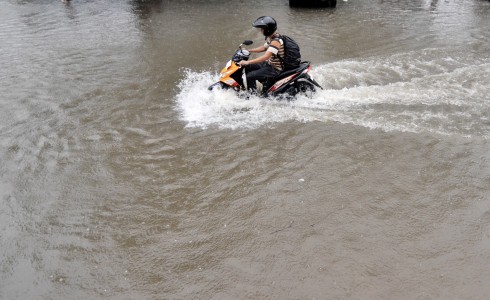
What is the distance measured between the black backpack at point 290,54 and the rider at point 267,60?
3.1 inches

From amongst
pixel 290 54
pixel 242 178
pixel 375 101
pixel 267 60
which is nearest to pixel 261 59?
pixel 267 60

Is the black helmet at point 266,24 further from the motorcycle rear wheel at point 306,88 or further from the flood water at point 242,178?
the flood water at point 242,178

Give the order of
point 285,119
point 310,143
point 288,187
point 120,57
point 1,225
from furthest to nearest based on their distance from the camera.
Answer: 1. point 120,57
2. point 285,119
3. point 310,143
4. point 288,187
5. point 1,225

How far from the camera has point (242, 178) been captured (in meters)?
5.19

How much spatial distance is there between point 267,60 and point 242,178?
307cm

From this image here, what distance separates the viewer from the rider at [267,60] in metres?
6.57

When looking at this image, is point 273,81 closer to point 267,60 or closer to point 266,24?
point 267,60

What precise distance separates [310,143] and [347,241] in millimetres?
2112

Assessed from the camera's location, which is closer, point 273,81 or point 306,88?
point 273,81

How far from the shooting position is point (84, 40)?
11.0 m

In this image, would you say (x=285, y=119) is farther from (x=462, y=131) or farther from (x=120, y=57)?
(x=120, y=57)

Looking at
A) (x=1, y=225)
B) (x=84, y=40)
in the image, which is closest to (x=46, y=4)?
(x=84, y=40)

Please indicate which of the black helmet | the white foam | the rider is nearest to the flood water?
the white foam

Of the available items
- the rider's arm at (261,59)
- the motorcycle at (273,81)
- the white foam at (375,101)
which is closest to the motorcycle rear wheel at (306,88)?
the motorcycle at (273,81)
